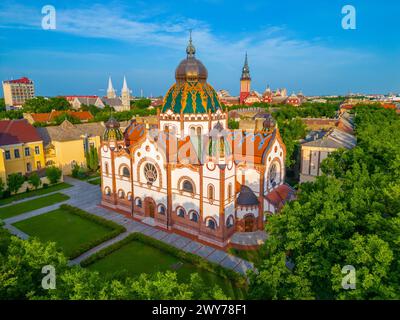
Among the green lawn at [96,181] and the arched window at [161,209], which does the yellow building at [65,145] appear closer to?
the green lawn at [96,181]

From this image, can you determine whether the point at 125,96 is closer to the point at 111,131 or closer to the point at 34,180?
the point at 34,180

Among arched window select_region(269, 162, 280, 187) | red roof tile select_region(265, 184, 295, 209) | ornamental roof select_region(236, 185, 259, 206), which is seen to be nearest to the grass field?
ornamental roof select_region(236, 185, 259, 206)

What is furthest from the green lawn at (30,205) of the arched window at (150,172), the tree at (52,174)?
→ the arched window at (150,172)

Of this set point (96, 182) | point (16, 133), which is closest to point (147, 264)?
point (96, 182)

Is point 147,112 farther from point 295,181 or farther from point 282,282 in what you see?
point 282,282

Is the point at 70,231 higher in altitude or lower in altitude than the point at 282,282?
lower
